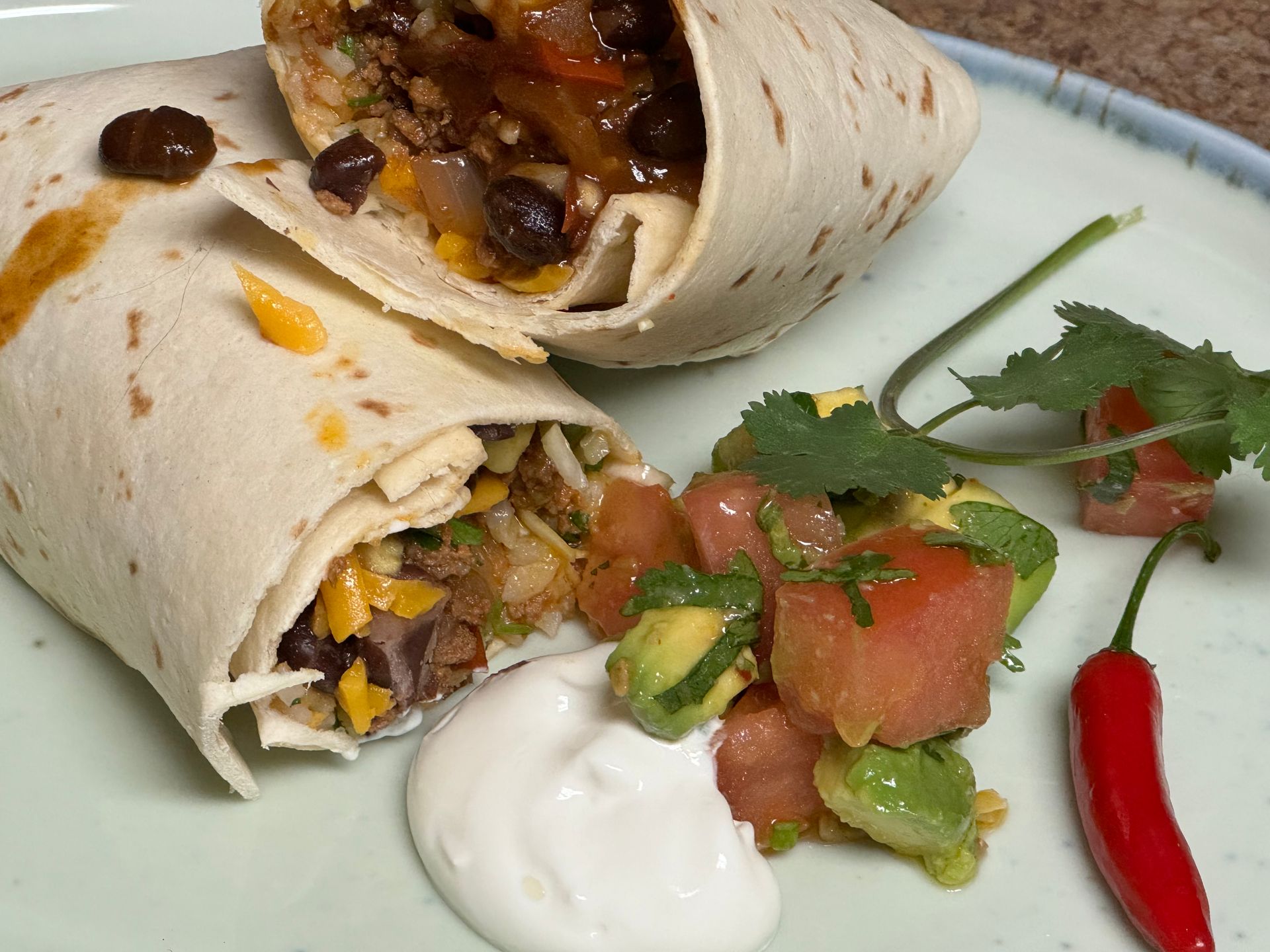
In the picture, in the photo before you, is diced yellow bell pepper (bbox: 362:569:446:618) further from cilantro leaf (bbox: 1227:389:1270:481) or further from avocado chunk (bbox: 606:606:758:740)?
cilantro leaf (bbox: 1227:389:1270:481)

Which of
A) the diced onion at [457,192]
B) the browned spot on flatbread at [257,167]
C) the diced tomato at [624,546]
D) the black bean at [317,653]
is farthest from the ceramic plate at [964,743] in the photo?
the browned spot on flatbread at [257,167]

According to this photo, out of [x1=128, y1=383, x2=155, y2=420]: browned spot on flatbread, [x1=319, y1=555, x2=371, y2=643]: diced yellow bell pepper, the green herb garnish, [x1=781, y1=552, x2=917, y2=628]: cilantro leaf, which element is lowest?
the green herb garnish

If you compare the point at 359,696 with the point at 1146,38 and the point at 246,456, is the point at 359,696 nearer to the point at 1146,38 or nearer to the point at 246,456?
the point at 246,456

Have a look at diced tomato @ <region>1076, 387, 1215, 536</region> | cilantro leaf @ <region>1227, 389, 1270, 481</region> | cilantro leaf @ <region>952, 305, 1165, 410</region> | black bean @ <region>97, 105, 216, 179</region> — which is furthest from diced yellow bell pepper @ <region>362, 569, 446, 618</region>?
cilantro leaf @ <region>1227, 389, 1270, 481</region>

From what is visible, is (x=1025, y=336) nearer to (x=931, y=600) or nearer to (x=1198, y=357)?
(x=1198, y=357)

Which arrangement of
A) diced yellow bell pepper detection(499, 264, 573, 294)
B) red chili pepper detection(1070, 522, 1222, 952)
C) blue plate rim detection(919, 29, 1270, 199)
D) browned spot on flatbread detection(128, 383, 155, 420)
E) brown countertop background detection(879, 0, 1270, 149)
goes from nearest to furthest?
red chili pepper detection(1070, 522, 1222, 952) → browned spot on flatbread detection(128, 383, 155, 420) → diced yellow bell pepper detection(499, 264, 573, 294) → blue plate rim detection(919, 29, 1270, 199) → brown countertop background detection(879, 0, 1270, 149)

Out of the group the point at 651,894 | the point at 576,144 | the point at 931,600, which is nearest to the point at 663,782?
the point at 651,894

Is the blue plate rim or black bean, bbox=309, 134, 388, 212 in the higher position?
black bean, bbox=309, 134, 388, 212

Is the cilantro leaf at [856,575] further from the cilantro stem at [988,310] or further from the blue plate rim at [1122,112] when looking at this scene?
the blue plate rim at [1122,112]
